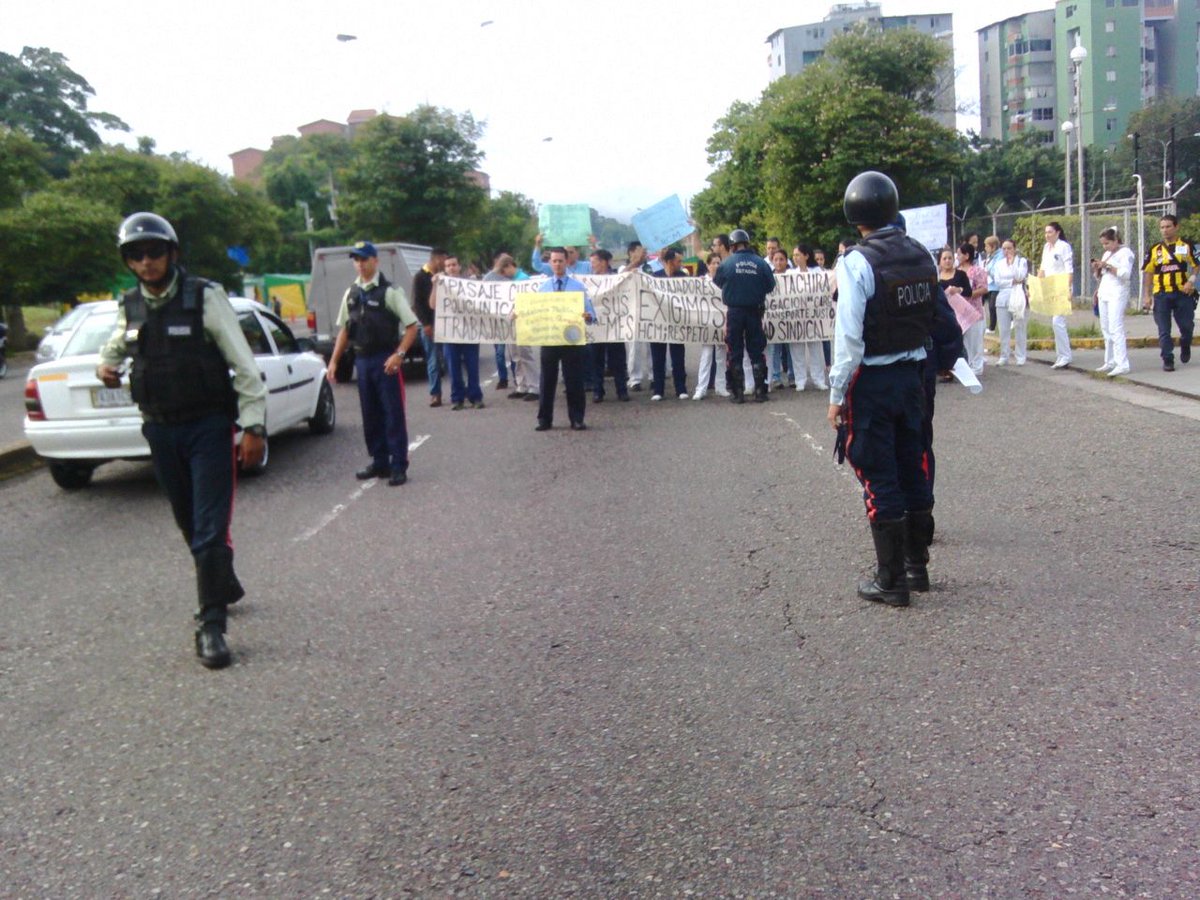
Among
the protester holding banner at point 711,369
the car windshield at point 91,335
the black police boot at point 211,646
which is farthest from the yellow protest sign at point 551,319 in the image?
the black police boot at point 211,646

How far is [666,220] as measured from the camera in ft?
58.5

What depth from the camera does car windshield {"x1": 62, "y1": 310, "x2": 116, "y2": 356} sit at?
9508 mm

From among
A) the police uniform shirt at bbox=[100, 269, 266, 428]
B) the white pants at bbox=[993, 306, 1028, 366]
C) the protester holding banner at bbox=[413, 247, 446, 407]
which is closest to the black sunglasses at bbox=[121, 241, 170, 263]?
the police uniform shirt at bbox=[100, 269, 266, 428]

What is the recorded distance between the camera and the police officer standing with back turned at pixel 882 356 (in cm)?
541

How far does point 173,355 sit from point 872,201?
3.31 meters

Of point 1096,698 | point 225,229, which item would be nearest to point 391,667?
point 1096,698

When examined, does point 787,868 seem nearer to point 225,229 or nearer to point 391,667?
point 391,667

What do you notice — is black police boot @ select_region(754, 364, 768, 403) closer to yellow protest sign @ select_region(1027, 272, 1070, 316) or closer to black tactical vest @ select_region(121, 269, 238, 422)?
yellow protest sign @ select_region(1027, 272, 1070, 316)

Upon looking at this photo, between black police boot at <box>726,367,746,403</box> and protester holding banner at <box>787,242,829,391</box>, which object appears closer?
black police boot at <box>726,367,746,403</box>

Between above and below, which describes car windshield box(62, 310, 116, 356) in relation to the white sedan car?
above

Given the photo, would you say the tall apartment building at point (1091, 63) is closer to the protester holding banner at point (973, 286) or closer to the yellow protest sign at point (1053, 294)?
the yellow protest sign at point (1053, 294)

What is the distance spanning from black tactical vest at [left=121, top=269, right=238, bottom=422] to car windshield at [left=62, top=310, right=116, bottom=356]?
4647 millimetres

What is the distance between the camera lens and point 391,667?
5.05 m

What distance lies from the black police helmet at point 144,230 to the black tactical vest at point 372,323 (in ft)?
13.9
